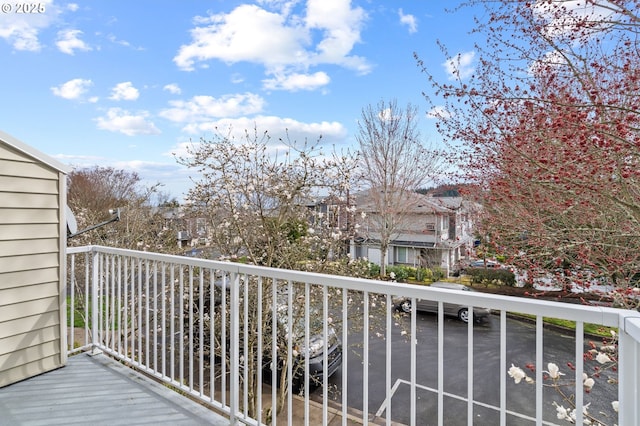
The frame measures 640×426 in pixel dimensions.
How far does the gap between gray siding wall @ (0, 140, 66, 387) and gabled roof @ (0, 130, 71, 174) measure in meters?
0.02

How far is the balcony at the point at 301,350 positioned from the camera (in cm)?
123

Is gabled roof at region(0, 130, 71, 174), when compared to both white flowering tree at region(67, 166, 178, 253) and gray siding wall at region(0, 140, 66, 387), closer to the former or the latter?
gray siding wall at region(0, 140, 66, 387)

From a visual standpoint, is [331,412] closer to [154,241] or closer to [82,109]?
[154,241]

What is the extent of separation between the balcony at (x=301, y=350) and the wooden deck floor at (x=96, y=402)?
0.01 metres

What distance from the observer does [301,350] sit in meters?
4.64

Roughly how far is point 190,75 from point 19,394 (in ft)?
22.2

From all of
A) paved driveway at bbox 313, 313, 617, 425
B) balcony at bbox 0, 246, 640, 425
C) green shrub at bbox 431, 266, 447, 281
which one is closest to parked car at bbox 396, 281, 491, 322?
balcony at bbox 0, 246, 640, 425

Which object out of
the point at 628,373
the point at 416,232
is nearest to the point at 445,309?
the point at 628,373

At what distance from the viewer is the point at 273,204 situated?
5.09 metres

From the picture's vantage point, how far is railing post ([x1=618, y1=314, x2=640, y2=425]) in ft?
3.24

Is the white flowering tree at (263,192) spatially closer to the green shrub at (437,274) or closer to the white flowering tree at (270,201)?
the white flowering tree at (270,201)

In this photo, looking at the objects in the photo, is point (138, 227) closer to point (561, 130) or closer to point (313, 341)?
point (313, 341)

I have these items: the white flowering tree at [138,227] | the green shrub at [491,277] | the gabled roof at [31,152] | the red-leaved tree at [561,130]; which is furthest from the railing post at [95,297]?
the green shrub at [491,277]

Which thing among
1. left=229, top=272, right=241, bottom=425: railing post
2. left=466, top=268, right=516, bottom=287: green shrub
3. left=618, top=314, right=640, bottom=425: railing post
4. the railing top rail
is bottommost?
left=466, top=268, right=516, bottom=287: green shrub
